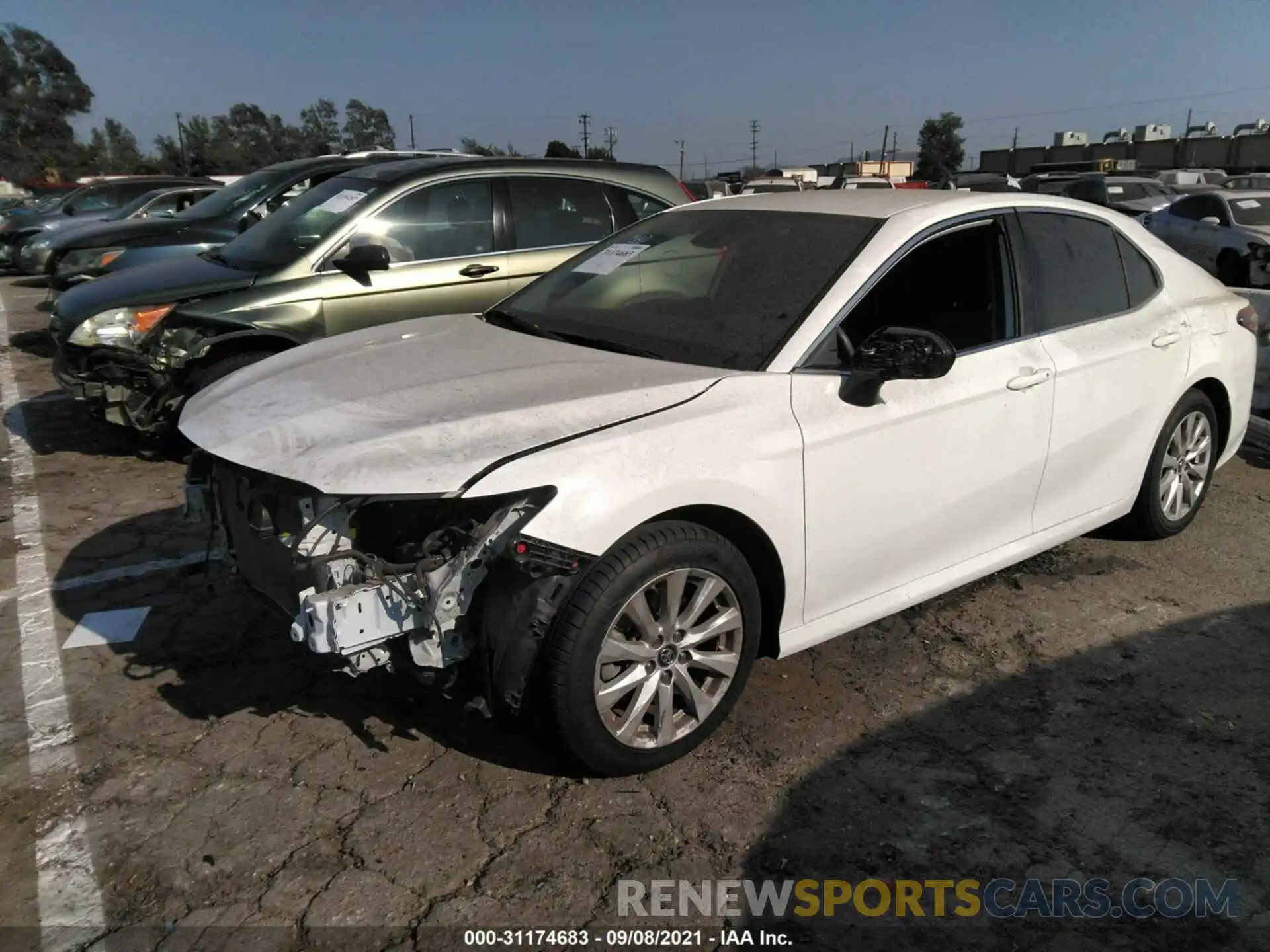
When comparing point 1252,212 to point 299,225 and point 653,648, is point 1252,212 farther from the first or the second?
point 653,648

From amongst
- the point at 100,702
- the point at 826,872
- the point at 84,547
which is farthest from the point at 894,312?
the point at 84,547

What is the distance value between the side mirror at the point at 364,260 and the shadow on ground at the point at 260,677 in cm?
208

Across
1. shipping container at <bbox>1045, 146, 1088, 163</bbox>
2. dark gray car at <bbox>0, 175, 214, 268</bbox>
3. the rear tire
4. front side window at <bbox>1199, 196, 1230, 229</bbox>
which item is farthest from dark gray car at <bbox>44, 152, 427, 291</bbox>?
shipping container at <bbox>1045, 146, 1088, 163</bbox>

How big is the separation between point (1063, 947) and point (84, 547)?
4.56 meters

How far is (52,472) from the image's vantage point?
599 centimetres

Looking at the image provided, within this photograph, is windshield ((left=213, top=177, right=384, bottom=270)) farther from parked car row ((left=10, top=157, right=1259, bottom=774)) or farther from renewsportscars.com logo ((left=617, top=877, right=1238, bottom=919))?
renewsportscars.com logo ((left=617, top=877, right=1238, bottom=919))

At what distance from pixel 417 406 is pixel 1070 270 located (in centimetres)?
276

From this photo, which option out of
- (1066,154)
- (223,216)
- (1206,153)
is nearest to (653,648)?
(223,216)

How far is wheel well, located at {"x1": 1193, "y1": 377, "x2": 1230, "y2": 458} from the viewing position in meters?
4.55

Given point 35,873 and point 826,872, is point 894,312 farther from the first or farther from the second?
point 35,873

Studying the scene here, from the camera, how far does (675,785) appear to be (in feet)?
9.61

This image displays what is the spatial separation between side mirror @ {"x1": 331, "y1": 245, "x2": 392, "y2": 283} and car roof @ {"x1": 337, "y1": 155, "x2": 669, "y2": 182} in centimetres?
72

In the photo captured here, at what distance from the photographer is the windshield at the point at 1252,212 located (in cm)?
1373

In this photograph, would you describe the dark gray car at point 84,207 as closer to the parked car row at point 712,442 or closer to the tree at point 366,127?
the parked car row at point 712,442
